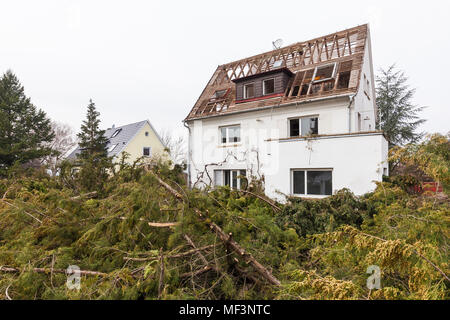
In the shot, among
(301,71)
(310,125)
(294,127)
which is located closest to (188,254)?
(310,125)

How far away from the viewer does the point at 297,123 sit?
10445 millimetres

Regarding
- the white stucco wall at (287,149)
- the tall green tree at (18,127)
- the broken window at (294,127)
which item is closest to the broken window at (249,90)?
the white stucco wall at (287,149)

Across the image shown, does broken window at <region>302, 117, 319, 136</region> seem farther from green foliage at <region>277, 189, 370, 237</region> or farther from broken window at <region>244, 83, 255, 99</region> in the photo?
green foliage at <region>277, 189, 370, 237</region>

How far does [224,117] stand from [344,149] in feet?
22.1

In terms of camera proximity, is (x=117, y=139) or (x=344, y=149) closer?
(x=344, y=149)

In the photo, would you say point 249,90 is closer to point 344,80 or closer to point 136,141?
point 344,80

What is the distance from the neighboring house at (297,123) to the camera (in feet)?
24.4

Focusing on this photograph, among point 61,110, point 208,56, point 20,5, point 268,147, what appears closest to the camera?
point 20,5

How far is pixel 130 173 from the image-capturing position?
4539mm

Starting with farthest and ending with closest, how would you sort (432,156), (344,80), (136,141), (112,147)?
→ (112,147)
(136,141)
(344,80)
(432,156)

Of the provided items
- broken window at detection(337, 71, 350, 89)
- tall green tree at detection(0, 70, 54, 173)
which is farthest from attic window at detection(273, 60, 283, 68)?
tall green tree at detection(0, 70, 54, 173)

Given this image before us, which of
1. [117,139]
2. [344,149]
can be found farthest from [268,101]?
[117,139]

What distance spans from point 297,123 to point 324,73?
2.78 metres
